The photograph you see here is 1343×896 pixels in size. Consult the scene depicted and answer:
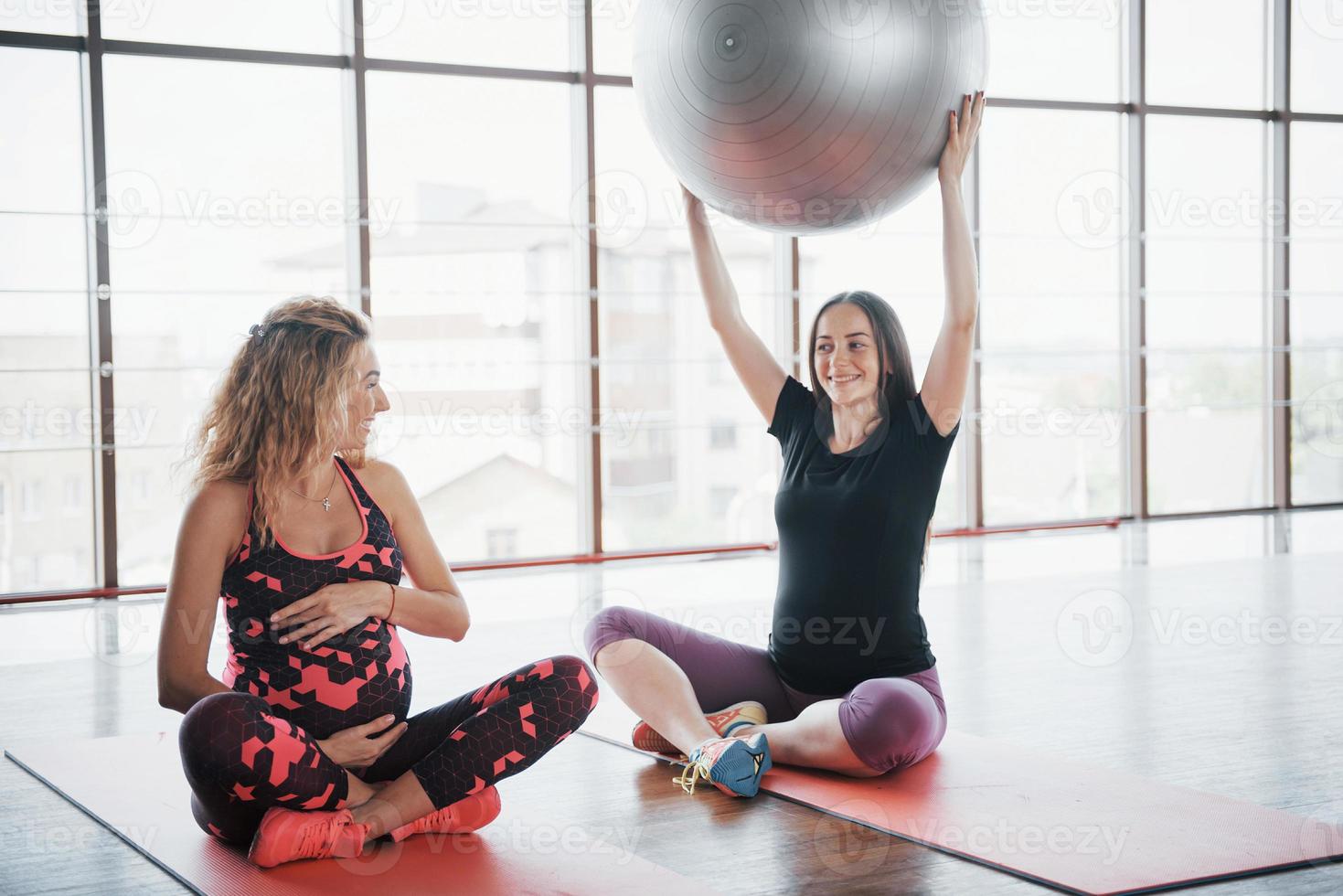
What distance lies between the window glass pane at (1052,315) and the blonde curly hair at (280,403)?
14.5ft

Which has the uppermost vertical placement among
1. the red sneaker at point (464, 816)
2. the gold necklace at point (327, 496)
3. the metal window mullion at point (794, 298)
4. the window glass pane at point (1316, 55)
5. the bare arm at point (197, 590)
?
the window glass pane at point (1316, 55)

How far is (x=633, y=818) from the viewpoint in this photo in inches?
76.8

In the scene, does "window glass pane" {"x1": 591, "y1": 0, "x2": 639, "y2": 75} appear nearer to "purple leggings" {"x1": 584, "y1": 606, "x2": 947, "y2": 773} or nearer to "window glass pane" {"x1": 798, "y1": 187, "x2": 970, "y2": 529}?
"window glass pane" {"x1": 798, "y1": 187, "x2": 970, "y2": 529}

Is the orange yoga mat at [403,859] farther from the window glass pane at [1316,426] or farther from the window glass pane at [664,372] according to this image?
the window glass pane at [1316,426]

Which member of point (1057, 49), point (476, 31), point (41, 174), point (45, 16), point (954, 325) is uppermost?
point (1057, 49)

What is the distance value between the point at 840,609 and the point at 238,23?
365cm

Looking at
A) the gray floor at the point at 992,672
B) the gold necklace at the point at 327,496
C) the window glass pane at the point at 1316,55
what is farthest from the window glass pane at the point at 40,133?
the window glass pane at the point at 1316,55

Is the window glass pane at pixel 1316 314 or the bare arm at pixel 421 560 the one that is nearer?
the bare arm at pixel 421 560

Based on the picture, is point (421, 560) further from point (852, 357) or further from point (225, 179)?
point (225, 179)

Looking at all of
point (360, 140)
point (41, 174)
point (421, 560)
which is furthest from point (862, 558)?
point (41, 174)

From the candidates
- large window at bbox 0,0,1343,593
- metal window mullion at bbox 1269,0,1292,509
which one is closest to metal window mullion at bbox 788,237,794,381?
large window at bbox 0,0,1343,593

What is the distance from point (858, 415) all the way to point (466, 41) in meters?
3.38

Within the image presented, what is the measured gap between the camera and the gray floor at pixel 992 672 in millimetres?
1761

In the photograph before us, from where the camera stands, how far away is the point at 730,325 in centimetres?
236
